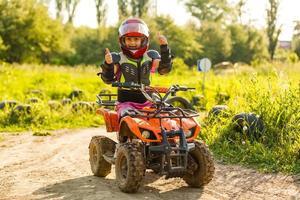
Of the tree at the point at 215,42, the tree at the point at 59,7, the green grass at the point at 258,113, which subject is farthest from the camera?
the tree at the point at 59,7

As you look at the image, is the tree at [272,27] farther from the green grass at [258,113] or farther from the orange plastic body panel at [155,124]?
the orange plastic body panel at [155,124]

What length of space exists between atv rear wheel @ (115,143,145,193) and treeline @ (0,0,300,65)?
2341cm

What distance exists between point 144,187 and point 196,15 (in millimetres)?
55412

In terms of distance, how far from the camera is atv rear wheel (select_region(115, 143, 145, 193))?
5.16 metres

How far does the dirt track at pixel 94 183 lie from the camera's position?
5.44 meters

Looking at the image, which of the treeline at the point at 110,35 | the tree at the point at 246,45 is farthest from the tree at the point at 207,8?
the tree at the point at 246,45

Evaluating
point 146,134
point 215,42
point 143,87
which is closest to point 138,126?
point 146,134

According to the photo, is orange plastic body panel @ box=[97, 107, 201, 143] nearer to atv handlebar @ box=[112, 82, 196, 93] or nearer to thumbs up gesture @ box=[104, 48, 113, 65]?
atv handlebar @ box=[112, 82, 196, 93]

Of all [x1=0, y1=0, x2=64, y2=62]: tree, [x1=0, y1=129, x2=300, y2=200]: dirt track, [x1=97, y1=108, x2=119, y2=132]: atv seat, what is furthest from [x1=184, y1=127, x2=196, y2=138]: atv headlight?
[x1=0, y1=0, x2=64, y2=62]: tree

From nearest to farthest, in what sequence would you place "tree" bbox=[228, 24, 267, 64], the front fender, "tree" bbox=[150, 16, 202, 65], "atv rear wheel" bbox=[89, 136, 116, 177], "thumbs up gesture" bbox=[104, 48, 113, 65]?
the front fender < "thumbs up gesture" bbox=[104, 48, 113, 65] < "atv rear wheel" bbox=[89, 136, 116, 177] < "tree" bbox=[150, 16, 202, 65] < "tree" bbox=[228, 24, 267, 64]

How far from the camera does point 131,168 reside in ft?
16.9

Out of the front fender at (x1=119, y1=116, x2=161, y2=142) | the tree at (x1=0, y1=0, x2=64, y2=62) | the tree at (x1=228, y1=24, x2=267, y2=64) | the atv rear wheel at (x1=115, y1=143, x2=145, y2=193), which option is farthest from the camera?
the tree at (x1=228, y1=24, x2=267, y2=64)

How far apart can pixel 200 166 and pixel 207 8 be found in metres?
55.5

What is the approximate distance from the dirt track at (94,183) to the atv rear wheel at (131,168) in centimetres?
10
